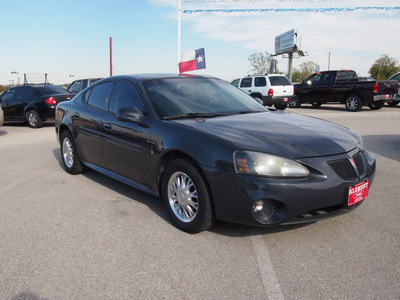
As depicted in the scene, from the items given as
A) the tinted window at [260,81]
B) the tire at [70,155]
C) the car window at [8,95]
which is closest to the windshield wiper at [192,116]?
the tire at [70,155]

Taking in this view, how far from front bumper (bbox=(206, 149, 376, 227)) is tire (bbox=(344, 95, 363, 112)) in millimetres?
14253

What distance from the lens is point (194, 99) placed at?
4.30 meters

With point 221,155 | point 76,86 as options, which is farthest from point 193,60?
point 221,155

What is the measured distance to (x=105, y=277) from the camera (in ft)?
9.16

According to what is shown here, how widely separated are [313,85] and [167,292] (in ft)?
56.2

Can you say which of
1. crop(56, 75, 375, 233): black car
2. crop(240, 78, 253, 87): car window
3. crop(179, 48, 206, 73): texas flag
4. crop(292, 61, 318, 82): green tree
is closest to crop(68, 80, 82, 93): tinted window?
crop(179, 48, 206, 73): texas flag

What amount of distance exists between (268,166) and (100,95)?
2946 mm

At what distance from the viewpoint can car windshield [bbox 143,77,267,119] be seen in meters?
4.04

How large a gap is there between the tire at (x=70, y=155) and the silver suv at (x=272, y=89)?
12825 mm

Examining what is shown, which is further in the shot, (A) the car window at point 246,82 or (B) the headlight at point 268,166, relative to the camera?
(A) the car window at point 246,82

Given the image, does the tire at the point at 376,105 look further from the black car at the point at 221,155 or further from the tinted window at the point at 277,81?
the black car at the point at 221,155

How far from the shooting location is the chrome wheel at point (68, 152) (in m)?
5.84

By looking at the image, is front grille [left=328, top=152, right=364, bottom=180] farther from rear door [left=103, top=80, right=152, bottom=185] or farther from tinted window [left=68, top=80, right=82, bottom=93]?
tinted window [left=68, top=80, right=82, bottom=93]

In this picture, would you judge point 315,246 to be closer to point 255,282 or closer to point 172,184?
point 255,282
